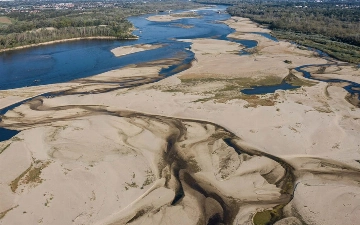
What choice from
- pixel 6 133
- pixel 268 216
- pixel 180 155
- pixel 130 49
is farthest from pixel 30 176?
pixel 130 49

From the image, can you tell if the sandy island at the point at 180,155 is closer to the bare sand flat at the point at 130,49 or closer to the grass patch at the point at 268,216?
the grass patch at the point at 268,216

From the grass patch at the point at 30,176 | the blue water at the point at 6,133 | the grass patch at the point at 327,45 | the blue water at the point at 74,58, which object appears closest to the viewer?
the grass patch at the point at 30,176

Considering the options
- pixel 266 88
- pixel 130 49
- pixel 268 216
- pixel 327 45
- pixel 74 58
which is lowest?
pixel 74 58

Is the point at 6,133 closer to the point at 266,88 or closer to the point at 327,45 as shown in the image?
the point at 266,88

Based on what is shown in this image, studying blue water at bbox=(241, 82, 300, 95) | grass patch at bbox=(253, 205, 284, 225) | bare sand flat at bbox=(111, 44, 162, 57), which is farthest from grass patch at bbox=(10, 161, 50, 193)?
bare sand flat at bbox=(111, 44, 162, 57)

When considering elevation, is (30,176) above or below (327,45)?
below

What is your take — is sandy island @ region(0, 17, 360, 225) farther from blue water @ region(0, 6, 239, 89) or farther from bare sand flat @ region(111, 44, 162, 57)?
bare sand flat @ region(111, 44, 162, 57)

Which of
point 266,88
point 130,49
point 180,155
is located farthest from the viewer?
point 130,49

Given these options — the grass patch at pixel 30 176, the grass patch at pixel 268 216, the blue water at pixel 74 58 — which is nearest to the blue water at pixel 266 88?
the blue water at pixel 74 58

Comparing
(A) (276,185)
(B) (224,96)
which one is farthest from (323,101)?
(A) (276,185)
